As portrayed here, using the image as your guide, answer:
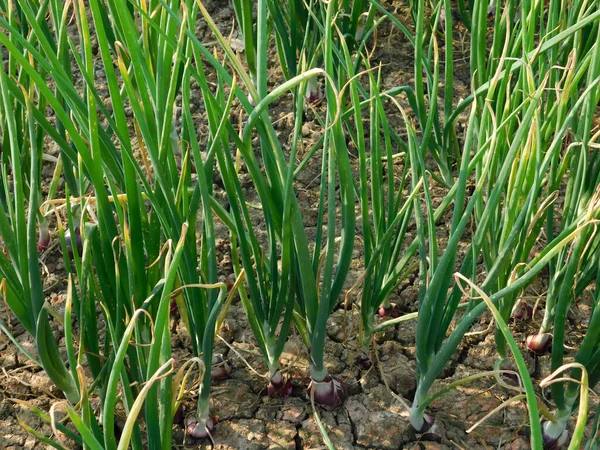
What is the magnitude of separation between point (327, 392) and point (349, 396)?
7 centimetres

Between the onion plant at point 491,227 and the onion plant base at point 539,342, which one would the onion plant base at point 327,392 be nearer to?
the onion plant at point 491,227

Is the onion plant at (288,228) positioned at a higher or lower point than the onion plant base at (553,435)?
higher

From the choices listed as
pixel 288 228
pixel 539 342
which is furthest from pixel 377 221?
pixel 539 342

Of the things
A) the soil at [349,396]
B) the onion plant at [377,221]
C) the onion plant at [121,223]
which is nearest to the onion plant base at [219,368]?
the soil at [349,396]

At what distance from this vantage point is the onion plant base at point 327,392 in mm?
1251

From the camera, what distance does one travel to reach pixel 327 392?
1253 mm

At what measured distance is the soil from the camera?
1238 mm

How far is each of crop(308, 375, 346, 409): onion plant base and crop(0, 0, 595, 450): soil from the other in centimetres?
2

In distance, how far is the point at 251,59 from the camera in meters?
1.66

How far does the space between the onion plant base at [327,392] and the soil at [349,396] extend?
2 centimetres

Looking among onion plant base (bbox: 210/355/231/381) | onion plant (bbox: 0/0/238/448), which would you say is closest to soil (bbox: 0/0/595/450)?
onion plant base (bbox: 210/355/231/381)

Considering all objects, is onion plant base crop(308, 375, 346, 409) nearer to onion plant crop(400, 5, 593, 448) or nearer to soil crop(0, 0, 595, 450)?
soil crop(0, 0, 595, 450)

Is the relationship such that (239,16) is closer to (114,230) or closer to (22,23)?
(22,23)

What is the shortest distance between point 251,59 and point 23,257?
0.80 m
